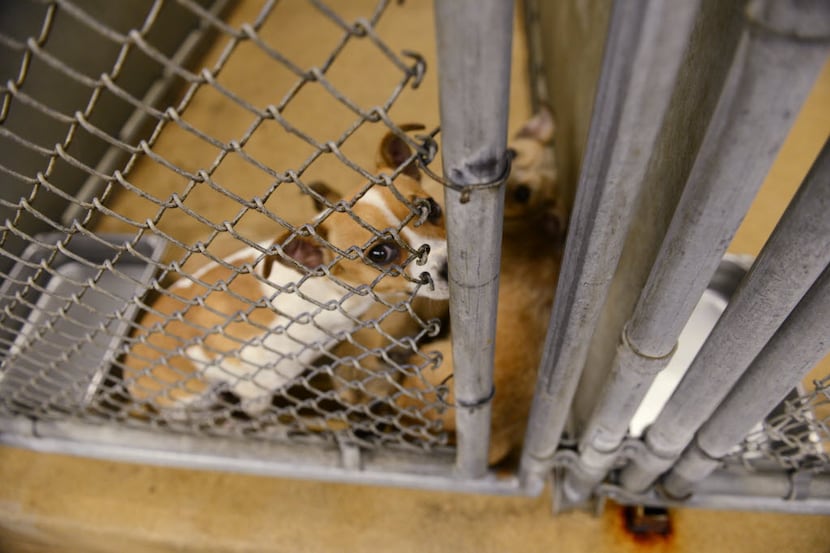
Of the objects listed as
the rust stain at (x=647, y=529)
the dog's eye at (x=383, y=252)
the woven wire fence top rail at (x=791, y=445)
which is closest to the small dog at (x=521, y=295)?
the dog's eye at (x=383, y=252)

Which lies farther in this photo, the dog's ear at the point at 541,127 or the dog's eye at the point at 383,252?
the dog's ear at the point at 541,127

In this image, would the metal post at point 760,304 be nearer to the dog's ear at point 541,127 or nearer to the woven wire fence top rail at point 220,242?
the woven wire fence top rail at point 220,242

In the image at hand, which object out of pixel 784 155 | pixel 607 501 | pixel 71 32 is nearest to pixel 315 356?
pixel 607 501

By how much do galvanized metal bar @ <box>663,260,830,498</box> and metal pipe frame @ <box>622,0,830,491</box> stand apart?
0.13 feet

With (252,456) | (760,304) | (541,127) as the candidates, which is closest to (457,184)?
(760,304)

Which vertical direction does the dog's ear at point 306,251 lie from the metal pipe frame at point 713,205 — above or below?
above

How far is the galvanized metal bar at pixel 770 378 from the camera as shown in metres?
0.82

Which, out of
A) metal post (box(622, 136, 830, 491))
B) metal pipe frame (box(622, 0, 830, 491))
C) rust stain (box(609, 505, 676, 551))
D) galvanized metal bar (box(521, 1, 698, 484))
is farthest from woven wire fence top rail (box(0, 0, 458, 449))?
rust stain (box(609, 505, 676, 551))

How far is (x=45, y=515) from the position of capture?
1.90 m

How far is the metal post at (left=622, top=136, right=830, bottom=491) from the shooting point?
0.67 metres

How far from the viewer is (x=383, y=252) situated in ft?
4.57

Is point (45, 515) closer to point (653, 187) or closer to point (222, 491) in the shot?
point (222, 491)

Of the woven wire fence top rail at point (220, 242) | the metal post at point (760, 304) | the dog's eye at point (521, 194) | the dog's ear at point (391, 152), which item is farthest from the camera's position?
the dog's eye at point (521, 194)

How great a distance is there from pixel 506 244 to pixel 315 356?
0.85 m
